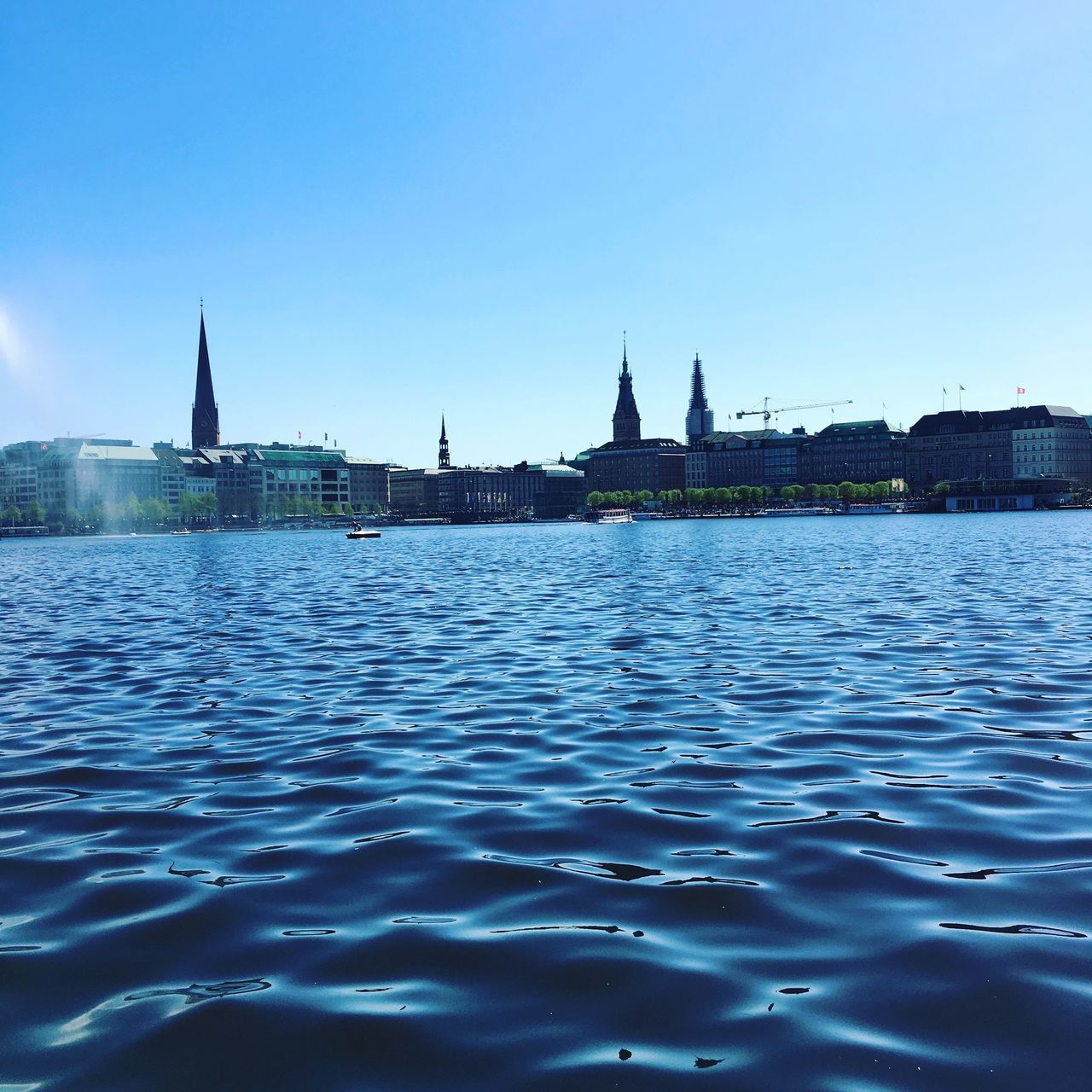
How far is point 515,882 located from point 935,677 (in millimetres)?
9734

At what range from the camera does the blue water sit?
4715mm

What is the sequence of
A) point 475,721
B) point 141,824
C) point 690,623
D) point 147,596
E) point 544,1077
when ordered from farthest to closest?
point 147,596 < point 690,623 < point 475,721 < point 141,824 < point 544,1077

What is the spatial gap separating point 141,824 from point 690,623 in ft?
51.5

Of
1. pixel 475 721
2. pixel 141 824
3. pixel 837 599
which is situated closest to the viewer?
pixel 141 824

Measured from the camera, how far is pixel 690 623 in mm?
22656

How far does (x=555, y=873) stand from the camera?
6996 millimetres

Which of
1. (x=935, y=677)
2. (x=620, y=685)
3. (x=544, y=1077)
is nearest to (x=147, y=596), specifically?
(x=620, y=685)

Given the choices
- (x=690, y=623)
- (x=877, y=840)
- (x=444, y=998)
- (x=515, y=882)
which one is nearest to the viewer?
(x=444, y=998)

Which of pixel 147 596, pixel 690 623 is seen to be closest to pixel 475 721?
pixel 690 623

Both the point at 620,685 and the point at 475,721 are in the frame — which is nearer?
the point at 475,721

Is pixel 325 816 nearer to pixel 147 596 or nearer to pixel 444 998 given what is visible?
pixel 444 998

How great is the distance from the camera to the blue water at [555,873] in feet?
15.5

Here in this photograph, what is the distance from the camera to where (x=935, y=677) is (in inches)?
575

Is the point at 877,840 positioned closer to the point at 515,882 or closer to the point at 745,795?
the point at 745,795
